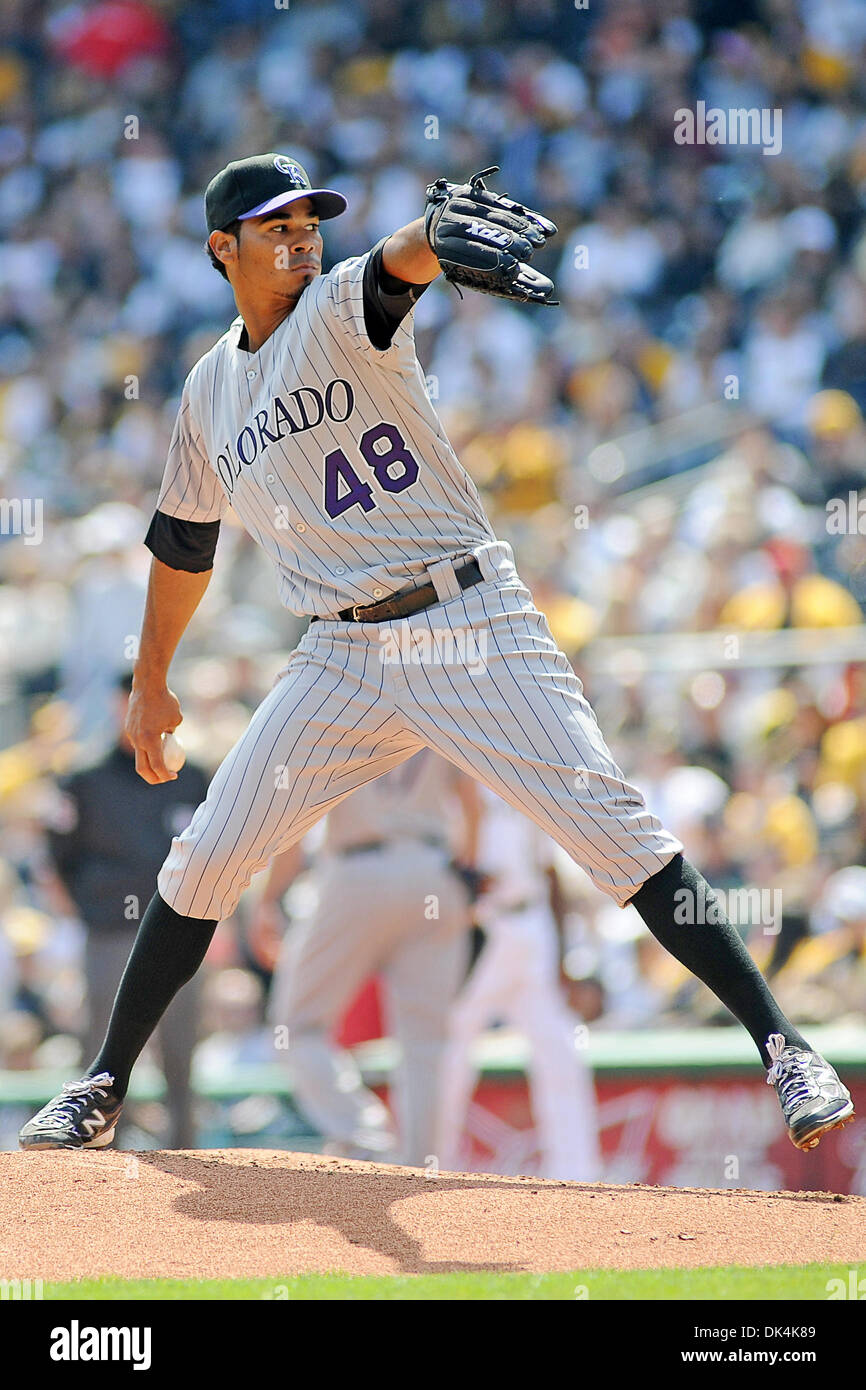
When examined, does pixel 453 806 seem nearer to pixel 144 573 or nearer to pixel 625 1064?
pixel 625 1064

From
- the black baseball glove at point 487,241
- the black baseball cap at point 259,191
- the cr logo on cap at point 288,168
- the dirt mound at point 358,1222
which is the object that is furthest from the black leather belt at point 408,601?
the dirt mound at point 358,1222

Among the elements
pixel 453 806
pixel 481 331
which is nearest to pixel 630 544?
pixel 481 331

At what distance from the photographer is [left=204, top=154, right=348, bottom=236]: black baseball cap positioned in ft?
11.5

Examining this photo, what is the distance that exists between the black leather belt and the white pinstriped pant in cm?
2

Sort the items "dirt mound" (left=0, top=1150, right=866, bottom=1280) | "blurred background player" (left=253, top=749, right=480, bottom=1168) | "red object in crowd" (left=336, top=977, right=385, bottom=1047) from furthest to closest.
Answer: "red object in crowd" (left=336, top=977, right=385, bottom=1047) → "blurred background player" (left=253, top=749, right=480, bottom=1168) → "dirt mound" (left=0, top=1150, right=866, bottom=1280)

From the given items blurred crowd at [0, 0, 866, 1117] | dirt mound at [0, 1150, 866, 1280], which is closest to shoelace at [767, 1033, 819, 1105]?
dirt mound at [0, 1150, 866, 1280]

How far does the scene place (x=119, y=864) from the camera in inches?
249

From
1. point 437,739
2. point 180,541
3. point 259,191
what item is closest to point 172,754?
point 180,541

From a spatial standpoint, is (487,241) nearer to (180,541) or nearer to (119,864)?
(180,541)

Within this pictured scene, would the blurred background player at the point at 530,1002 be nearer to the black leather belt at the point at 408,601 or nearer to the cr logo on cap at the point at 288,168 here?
the black leather belt at the point at 408,601

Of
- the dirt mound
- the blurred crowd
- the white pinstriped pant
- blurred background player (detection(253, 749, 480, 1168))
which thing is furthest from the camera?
the blurred crowd

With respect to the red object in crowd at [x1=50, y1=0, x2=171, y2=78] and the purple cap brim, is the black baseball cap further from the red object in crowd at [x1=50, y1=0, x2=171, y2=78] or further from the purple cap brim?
the red object in crowd at [x1=50, y1=0, x2=171, y2=78]

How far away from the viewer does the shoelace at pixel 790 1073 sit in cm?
321
